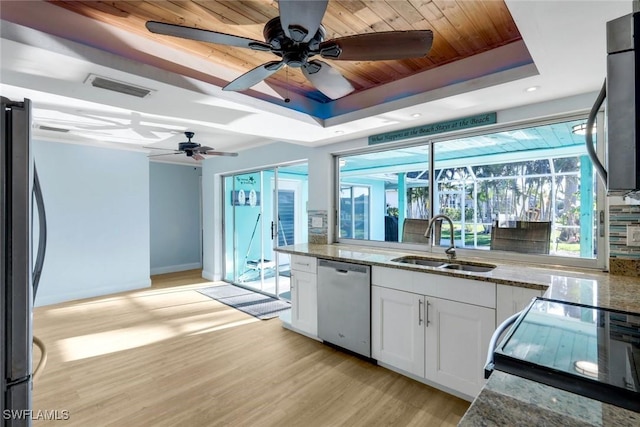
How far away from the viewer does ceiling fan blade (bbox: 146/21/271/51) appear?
1.38 metres

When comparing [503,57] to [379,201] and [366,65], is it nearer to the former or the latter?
[366,65]

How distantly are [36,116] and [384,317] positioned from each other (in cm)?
407

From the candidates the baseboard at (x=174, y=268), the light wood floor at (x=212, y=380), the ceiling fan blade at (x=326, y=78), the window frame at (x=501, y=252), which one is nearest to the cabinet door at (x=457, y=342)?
the light wood floor at (x=212, y=380)

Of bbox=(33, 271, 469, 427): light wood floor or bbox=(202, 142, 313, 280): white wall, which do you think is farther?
bbox=(202, 142, 313, 280): white wall

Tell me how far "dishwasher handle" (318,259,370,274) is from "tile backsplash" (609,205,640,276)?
1.75 meters

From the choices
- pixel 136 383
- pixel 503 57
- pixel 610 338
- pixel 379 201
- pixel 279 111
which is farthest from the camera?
pixel 379 201

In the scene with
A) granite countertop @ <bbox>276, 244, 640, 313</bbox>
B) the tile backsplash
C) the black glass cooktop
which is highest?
the tile backsplash

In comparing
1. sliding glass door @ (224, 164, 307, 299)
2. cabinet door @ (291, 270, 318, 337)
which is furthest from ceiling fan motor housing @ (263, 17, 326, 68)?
sliding glass door @ (224, 164, 307, 299)

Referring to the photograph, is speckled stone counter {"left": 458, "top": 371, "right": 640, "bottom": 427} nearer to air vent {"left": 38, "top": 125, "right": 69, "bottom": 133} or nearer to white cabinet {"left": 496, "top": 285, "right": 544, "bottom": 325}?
white cabinet {"left": 496, "top": 285, "right": 544, "bottom": 325}

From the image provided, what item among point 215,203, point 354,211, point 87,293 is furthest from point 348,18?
A: point 87,293

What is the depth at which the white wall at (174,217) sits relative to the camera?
655cm

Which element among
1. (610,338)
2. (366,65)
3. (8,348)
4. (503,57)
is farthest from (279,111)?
(610,338)

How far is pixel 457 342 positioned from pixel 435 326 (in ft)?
0.58

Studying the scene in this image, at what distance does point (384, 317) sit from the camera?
8.68 ft
